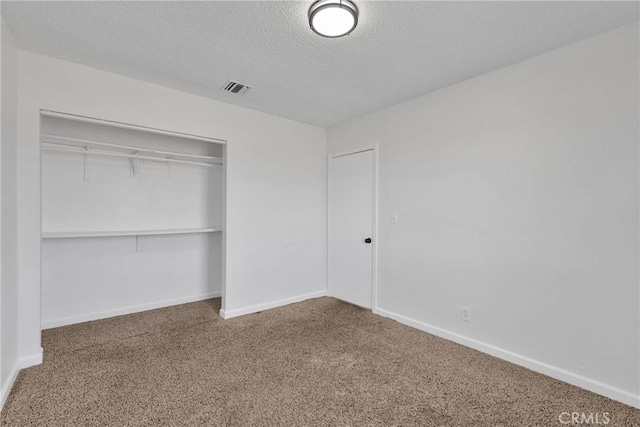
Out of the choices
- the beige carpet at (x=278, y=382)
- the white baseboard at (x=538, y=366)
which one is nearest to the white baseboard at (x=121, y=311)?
the beige carpet at (x=278, y=382)

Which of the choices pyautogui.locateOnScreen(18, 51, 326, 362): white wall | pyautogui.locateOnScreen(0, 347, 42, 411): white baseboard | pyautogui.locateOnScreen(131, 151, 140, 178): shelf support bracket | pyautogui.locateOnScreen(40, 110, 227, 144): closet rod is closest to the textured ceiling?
pyautogui.locateOnScreen(18, 51, 326, 362): white wall

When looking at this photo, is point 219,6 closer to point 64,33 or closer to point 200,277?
point 64,33

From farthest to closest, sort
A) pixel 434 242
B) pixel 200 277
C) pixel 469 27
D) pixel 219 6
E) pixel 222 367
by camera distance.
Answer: pixel 200 277 → pixel 434 242 → pixel 222 367 → pixel 469 27 → pixel 219 6

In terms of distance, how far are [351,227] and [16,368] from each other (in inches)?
133

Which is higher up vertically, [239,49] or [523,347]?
[239,49]

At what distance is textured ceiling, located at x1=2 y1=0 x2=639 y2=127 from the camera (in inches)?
75.2

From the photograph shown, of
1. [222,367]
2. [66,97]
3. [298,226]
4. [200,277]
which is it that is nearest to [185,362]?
[222,367]

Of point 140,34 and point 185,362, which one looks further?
point 185,362

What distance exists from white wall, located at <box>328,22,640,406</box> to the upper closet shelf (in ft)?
8.24

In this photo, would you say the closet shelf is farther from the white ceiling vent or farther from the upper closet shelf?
the white ceiling vent

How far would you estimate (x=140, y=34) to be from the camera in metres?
2.19

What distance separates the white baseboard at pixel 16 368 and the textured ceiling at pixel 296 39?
2397mm

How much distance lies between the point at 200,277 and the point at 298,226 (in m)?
1.50

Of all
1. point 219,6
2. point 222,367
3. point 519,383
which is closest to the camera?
point 219,6
